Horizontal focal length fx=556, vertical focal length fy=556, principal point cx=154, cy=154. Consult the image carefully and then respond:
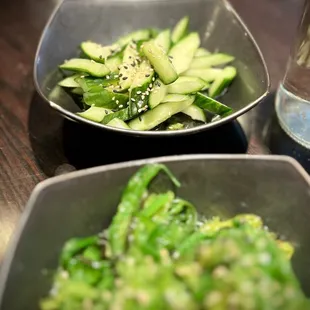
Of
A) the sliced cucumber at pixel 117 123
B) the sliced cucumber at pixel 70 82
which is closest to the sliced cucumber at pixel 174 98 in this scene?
the sliced cucumber at pixel 117 123

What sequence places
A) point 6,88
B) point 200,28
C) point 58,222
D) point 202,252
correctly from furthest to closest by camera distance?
point 200,28, point 6,88, point 58,222, point 202,252

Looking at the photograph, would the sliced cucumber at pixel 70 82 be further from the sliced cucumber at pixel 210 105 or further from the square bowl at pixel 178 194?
the square bowl at pixel 178 194

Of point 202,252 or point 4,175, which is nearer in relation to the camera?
point 202,252

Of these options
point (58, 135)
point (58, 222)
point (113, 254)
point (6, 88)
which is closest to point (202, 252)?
point (113, 254)

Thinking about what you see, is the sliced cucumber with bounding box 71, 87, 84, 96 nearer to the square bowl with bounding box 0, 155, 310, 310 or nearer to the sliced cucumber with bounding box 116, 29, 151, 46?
the sliced cucumber with bounding box 116, 29, 151, 46

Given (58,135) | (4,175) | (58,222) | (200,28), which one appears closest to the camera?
(58,222)

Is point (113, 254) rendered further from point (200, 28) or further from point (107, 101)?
point (200, 28)
